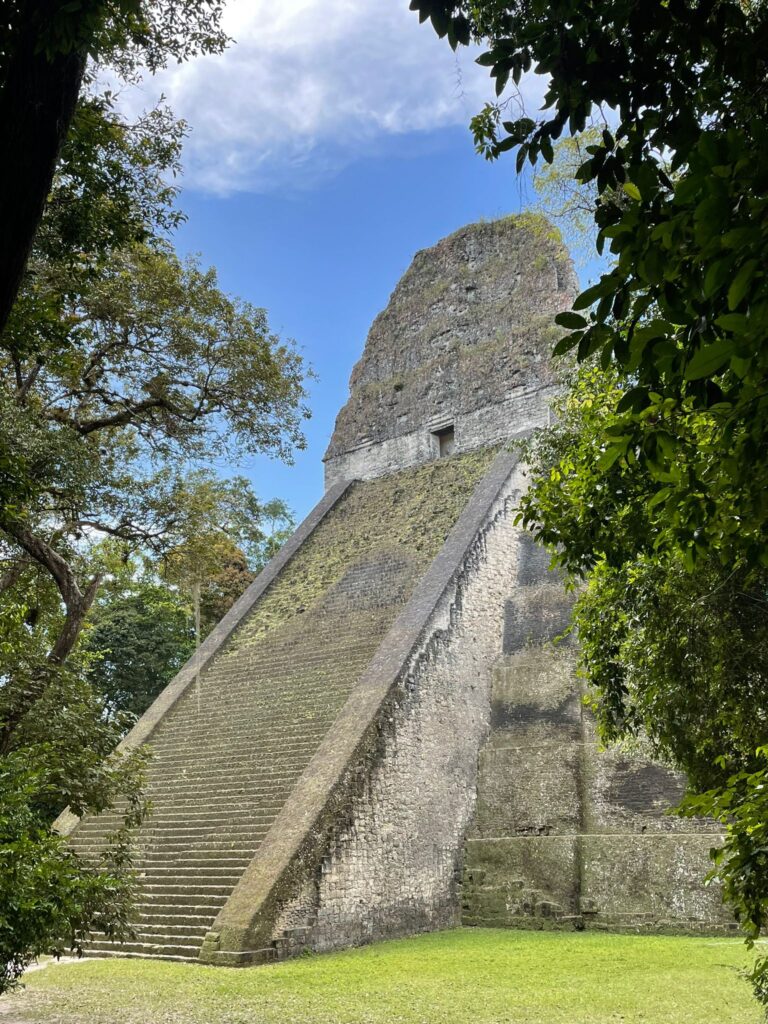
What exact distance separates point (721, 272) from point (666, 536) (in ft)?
6.61

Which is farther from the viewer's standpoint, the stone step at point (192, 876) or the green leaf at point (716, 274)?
the stone step at point (192, 876)

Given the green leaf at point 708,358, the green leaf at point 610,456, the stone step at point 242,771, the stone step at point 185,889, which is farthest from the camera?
the stone step at point 242,771

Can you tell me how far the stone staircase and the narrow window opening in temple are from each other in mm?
1046

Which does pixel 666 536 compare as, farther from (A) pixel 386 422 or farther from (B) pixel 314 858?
(A) pixel 386 422

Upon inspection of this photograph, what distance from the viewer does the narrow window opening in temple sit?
1900 centimetres

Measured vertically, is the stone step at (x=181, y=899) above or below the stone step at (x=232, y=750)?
below

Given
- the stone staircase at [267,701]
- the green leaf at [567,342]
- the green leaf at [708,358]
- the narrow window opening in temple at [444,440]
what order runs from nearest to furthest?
1. the green leaf at [708,358]
2. the green leaf at [567,342]
3. the stone staircase at [267,701]
4. the narrow window opening in temple at [444,440]

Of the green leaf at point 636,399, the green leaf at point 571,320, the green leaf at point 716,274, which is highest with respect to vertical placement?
the green leaf at point 571,320

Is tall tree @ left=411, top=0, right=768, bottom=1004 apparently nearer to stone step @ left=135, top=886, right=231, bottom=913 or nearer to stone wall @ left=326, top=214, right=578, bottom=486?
stone step @ left=135, top=886, right=231, bottom=913

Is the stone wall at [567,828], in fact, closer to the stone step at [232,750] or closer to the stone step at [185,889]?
the stone step at [232,750]

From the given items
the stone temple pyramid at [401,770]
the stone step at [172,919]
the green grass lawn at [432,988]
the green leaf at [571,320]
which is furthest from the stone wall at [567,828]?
the green leaf at [571,320]

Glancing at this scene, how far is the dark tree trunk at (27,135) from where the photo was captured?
286 cm

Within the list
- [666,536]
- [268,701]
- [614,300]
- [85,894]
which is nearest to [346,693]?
[268,701]

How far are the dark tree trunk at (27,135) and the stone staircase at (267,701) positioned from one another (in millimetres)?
5170
